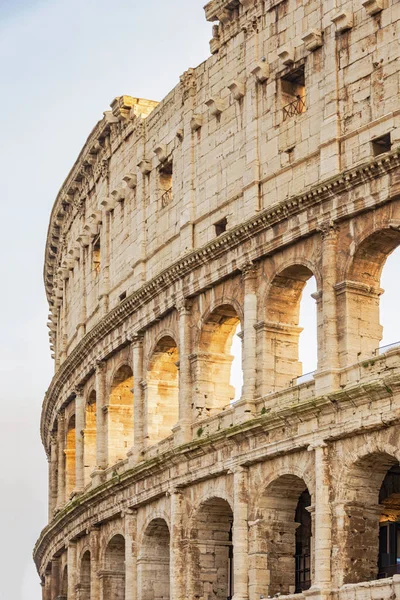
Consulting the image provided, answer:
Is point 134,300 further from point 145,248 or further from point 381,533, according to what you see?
point 381,533

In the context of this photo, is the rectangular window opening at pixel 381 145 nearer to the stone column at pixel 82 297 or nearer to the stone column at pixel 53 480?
the stone column at pixel 82 297

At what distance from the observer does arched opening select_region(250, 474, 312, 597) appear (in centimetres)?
3994

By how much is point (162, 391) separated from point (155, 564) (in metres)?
5.04

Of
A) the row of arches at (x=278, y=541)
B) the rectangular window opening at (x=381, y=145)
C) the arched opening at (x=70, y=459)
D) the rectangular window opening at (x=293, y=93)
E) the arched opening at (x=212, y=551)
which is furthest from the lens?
the arched opening at (x=70, y=459)

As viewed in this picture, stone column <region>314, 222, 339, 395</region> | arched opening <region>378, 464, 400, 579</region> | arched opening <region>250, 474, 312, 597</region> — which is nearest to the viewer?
stone column <region>314, 222, 339, 395</region>

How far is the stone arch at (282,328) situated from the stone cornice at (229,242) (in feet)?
3.19

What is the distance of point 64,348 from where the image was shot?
61.0 metres

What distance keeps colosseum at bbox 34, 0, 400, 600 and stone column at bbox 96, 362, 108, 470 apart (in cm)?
7

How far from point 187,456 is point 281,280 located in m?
5.51

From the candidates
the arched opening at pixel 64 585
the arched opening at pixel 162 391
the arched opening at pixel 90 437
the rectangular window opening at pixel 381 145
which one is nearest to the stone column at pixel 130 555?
the arched opening at pixel 162 391

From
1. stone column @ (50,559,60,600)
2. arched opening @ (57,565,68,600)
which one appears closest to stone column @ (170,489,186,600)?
arched opening @ (57,565,68,600)

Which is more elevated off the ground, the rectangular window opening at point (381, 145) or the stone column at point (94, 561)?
the rectangular window opening at point (381, 145)

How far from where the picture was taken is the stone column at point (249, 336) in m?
41.4

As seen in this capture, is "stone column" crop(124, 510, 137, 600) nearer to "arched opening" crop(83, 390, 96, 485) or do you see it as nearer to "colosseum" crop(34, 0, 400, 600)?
"colosseum" crop(34, 0, 400, 600)
